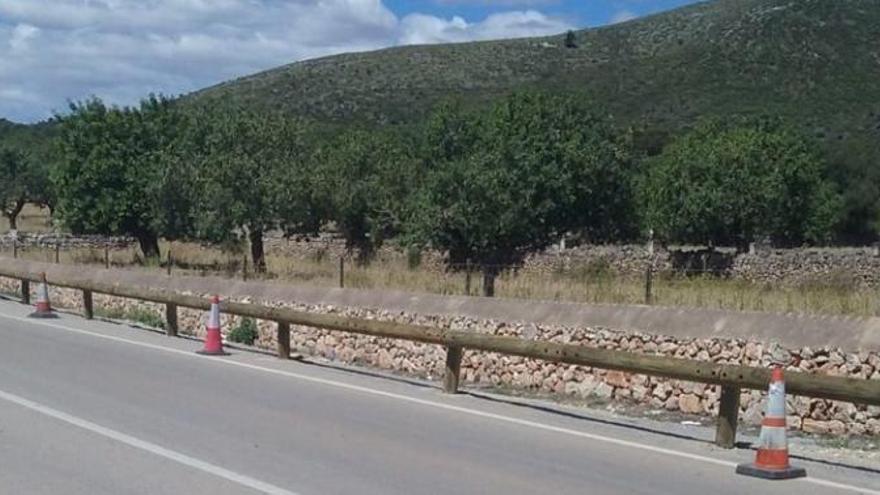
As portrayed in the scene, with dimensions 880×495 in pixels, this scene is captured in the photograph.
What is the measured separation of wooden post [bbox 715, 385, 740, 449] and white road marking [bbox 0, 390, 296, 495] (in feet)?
14.8

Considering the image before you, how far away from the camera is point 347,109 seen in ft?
304

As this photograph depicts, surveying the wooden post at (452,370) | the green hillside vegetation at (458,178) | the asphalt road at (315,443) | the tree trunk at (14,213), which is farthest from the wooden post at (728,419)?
the tree trunk at (14,213)

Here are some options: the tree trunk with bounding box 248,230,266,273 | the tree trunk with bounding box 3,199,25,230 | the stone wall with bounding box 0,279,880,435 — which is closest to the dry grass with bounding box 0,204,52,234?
the tree trunk with bounding box 3,199,25,230

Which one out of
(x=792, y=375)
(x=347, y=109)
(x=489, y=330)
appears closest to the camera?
(x=792, y=375)

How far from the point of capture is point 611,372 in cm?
1600

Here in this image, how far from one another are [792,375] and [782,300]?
9.59 m

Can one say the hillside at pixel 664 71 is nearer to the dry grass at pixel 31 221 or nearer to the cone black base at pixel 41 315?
the dry grass at pixel 31 221

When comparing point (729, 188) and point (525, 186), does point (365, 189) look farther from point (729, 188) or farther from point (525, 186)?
point (729, 188)

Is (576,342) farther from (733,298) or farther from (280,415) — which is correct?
(280,415)

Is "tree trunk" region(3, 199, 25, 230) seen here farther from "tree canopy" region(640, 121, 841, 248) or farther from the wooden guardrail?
the wooden guardrail

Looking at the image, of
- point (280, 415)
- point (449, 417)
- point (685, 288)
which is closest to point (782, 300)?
point (685, 288)

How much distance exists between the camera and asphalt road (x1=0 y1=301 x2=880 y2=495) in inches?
370

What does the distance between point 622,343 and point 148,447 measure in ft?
27.5

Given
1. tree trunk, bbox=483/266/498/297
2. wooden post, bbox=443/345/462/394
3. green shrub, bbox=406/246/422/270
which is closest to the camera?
wooden post, bbox=443/345/462/394
